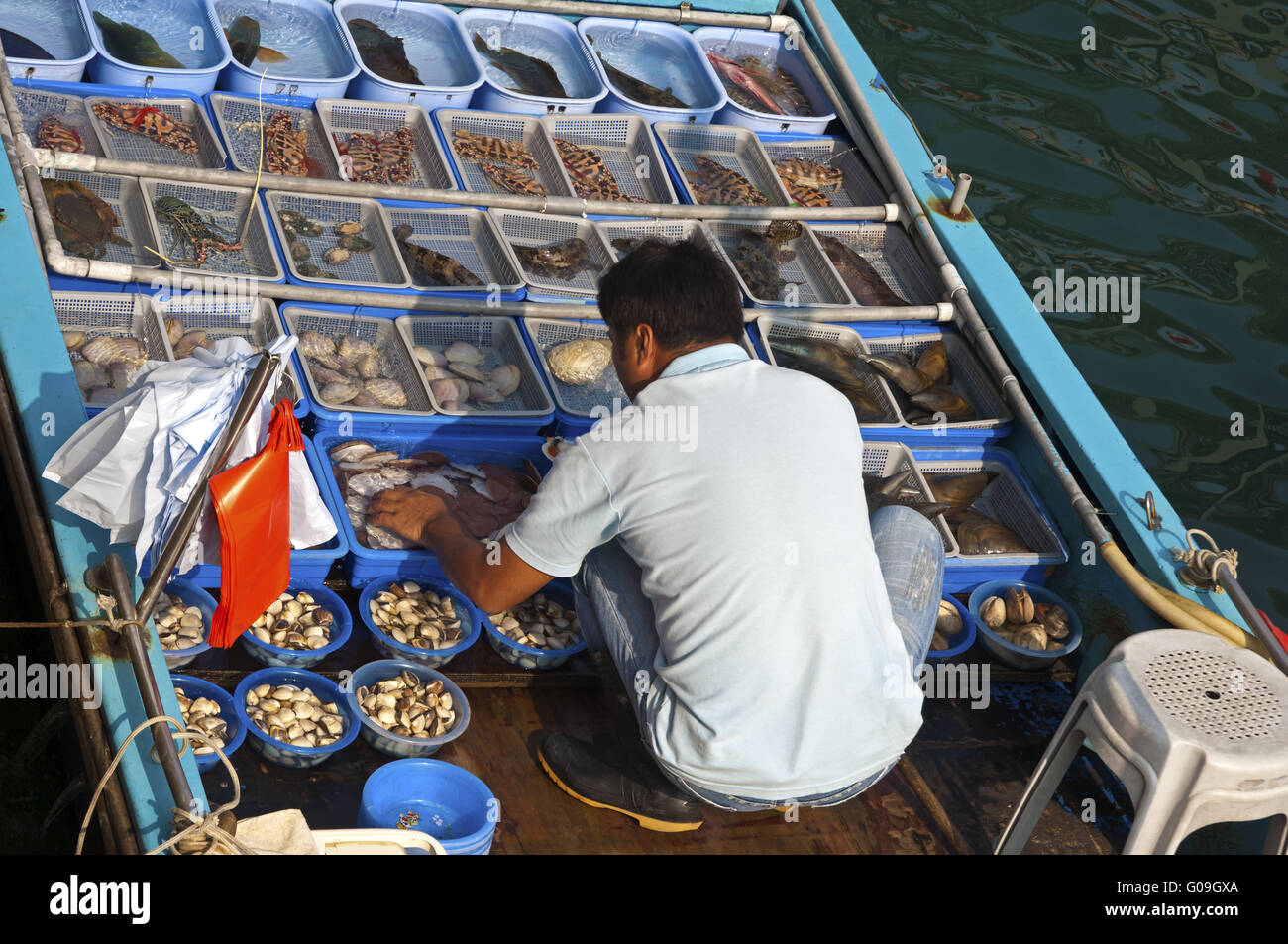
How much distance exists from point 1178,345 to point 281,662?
4968 millimetres

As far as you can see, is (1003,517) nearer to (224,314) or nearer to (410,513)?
(410,513)

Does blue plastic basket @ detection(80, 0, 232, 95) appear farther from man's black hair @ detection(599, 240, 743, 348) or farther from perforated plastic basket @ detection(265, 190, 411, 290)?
man's black hair @ detection(599, 240, 743, 348)

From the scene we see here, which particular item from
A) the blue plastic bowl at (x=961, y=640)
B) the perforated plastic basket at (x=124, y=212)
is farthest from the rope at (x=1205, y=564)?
the perforated plastic basket at (x=124, y=212)

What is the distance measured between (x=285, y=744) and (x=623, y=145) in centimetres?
319

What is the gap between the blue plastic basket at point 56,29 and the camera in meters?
4.85

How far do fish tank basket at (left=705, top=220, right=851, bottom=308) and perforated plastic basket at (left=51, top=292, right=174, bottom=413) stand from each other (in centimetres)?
202

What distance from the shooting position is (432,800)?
319 cm

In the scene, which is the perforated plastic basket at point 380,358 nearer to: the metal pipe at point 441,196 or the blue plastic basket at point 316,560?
the blue plastic basket at point 316,560

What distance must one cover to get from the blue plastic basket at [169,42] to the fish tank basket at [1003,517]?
296cm

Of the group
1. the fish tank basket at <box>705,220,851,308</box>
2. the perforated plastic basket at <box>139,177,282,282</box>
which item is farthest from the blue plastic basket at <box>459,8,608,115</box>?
the perforated plastic basket at <box>139,177,282,282</box>

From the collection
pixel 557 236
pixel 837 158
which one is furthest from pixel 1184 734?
pixel 837 158

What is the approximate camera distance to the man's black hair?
2920 mm

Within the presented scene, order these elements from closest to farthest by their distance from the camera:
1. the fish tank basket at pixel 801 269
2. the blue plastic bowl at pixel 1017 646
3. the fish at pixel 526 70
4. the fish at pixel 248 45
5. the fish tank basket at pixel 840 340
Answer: the blue plastic bowl at pixel 1017 646
the fish tank basket at pixel 840 340
the fish tank basket at pixel 801 269
the fish at pixel 248 45
the fish at pixel 526 70

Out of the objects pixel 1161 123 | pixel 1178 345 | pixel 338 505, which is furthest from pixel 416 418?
pixel 1161 123
